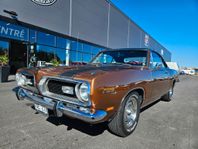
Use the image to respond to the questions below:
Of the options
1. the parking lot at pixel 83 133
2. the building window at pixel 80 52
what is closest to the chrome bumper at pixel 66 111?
the parking lot at pixel 83 133

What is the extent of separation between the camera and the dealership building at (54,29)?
11.8 metres

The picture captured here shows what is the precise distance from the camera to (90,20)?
62.3 ft

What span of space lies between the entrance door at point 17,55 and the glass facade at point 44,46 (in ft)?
0.87

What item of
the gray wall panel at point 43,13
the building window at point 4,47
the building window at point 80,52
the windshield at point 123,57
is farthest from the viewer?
the building window at point 80,52

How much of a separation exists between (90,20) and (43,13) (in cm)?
668

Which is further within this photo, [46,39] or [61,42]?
[61,42]

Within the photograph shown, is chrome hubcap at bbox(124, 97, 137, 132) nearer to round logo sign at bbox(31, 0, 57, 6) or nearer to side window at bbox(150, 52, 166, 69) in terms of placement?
side window at bbox(150, 52, 166, 69)

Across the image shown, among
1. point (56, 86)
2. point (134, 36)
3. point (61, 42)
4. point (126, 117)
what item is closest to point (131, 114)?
point (126, 117)

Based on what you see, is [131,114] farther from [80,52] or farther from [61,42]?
[80,52]

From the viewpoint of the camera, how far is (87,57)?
64.4 feet

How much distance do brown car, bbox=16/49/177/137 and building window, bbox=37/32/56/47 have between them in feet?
36.4

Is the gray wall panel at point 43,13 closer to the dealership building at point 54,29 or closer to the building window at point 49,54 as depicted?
the dealership building at point 54,29

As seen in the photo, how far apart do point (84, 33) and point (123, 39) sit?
11058 millimetres

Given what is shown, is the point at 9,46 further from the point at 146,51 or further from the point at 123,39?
the point at 123,39
